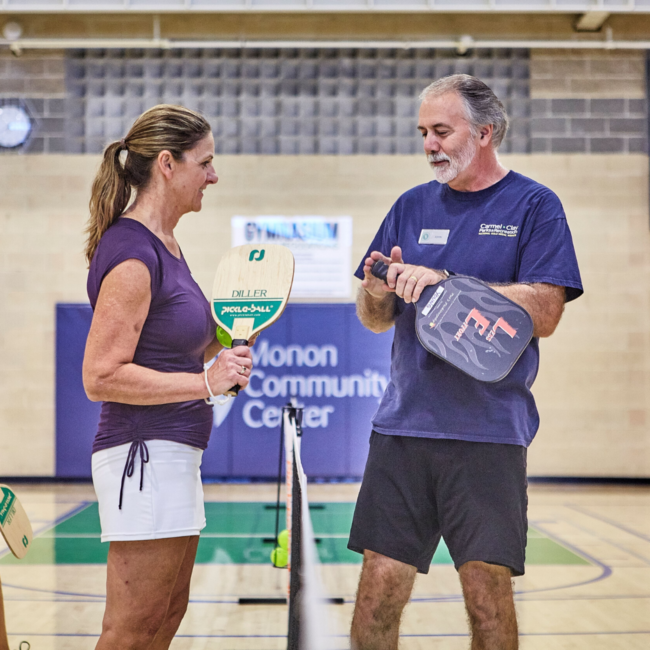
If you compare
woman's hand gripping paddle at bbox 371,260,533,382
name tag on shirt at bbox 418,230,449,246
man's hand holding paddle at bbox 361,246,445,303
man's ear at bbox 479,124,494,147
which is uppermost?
man's ear at bbox 479,124,494,147

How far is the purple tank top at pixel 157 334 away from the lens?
1816mm

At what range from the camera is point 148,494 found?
1787mm

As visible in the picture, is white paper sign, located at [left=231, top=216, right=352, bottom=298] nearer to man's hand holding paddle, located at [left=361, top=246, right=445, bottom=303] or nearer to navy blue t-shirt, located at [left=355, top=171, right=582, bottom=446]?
navy blue t-shirt, located at [left=355, top=171, right=582, bottom=446]

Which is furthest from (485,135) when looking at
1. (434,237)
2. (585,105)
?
(585,105)

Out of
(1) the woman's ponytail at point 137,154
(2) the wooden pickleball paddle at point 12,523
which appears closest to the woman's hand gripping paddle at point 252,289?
(1) the woman's ponytail at point 137,154

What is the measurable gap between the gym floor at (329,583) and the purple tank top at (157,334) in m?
0.78

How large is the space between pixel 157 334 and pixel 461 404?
0.84 m

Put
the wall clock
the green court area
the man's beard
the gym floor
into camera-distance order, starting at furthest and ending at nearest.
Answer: the wall clock
the green court area
the gym floor
the man's beard

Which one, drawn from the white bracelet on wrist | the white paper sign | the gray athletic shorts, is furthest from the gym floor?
the white paper sign

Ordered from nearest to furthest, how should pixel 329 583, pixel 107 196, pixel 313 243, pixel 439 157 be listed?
pixel 107 196 < pixel 439 157 < pixel 329 583 < pixel 313 243

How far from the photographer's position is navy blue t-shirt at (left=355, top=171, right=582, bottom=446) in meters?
2.03

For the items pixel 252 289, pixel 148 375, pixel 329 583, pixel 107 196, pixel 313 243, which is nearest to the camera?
pixel 148 375

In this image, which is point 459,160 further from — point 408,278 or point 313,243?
point 313,243

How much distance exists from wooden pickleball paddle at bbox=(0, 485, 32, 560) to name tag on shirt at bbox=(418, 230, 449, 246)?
1365mm
